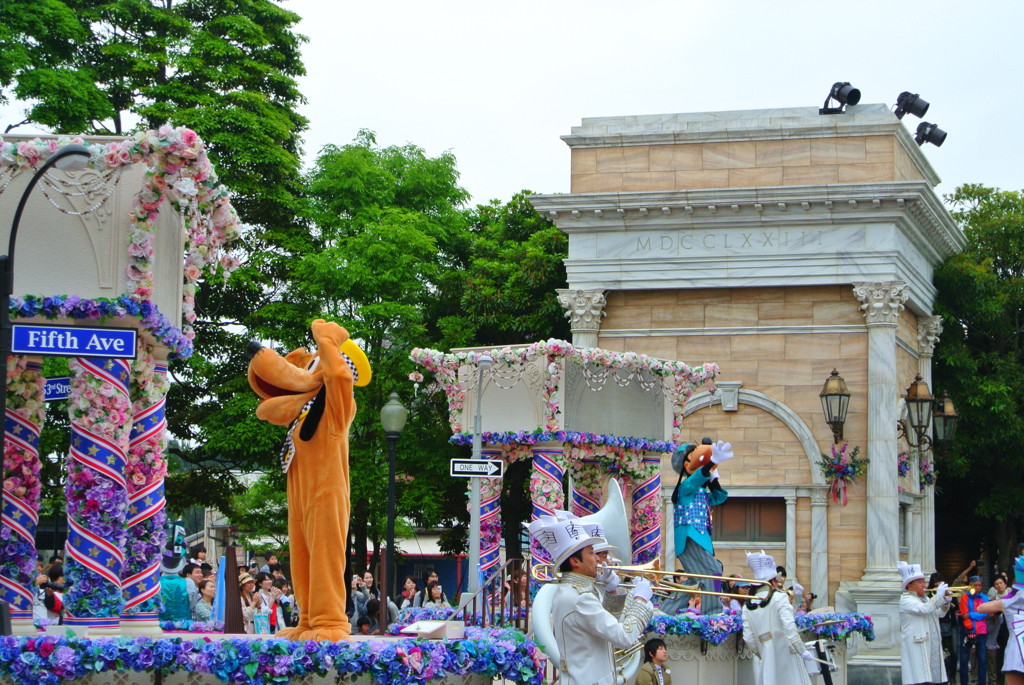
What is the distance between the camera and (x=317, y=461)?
11617 millimetres

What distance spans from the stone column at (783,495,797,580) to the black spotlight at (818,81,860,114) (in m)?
8.34

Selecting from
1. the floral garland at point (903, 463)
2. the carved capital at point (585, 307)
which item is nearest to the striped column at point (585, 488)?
the carved capital at point (585, 307)

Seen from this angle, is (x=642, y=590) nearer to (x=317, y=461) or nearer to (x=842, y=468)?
(x=317, y=461)

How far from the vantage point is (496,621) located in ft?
52.5

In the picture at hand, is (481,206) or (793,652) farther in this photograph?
(481,206)

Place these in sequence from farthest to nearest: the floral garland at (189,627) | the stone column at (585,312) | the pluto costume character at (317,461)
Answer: the stone column at (585,312) → the floral garland at (189,627) → the pluto costume character at (317,461)

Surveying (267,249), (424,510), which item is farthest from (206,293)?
(424,510)

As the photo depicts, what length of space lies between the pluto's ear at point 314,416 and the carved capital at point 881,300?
21.6 metres

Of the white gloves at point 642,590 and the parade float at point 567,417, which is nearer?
the white gloves at point 642,590

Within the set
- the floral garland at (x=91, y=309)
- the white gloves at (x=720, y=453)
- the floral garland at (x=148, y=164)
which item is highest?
the floral garland at (x=148, y=164)

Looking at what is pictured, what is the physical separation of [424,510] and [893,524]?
491 inches

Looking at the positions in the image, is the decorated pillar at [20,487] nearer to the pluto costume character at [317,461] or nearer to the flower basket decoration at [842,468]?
the pluto costume character at [317,461]

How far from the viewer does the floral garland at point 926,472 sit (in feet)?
113

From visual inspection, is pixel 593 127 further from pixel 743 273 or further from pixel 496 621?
pixel 496 621
